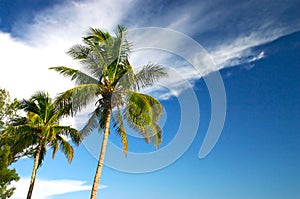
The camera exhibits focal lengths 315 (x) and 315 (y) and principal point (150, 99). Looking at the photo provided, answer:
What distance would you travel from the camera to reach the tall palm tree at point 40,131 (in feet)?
75.4

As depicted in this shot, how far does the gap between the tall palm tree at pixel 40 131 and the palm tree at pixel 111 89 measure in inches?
195

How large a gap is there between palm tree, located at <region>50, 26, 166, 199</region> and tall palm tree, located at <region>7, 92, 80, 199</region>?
495cm

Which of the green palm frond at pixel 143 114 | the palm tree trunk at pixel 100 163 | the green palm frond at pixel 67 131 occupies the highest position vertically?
the green palm frond at pixel 67 131

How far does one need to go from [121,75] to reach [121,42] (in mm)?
2111

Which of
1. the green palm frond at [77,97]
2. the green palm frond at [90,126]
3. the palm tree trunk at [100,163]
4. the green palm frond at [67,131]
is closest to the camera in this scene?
the palm tree trunk at [100,163]

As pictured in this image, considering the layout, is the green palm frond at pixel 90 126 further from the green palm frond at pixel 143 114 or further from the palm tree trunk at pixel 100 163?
the green palm frond at pixel 143 114

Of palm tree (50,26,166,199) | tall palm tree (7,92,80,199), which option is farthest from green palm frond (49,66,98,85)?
tall palm tree (7,92,80,199)

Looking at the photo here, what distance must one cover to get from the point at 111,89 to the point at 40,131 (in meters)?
Answer: 9.53

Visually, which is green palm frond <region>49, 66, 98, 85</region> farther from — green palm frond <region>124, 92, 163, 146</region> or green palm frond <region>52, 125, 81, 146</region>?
green palm frond <region>52, 125, 81, 146</region>

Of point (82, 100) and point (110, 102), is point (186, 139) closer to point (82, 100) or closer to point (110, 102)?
point (110, 102)

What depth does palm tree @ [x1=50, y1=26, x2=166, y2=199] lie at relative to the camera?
56.5ft

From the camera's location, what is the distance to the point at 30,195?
2298 cm

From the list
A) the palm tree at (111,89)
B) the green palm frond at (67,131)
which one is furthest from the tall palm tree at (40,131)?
the palm tree at (111,89)

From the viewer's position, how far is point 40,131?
24375 millimetres
